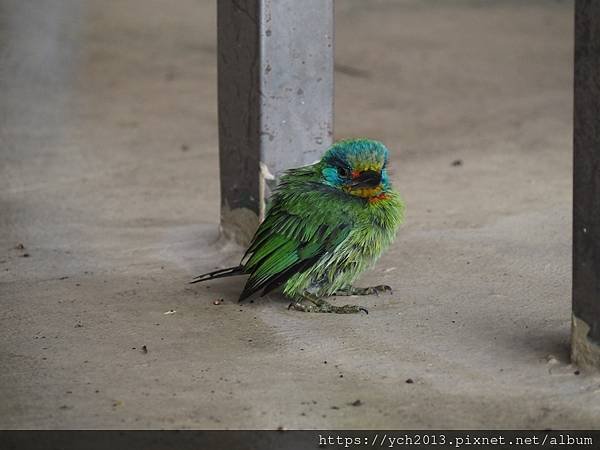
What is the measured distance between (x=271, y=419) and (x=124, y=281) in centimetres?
152

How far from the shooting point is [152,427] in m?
3.20

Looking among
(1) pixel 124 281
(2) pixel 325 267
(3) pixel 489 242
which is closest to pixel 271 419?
(2) pixel 325 267

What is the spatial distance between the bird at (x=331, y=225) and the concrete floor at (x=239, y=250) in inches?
6.0

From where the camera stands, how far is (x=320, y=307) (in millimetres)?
4227

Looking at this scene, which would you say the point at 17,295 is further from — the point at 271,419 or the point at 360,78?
the point at 360,78

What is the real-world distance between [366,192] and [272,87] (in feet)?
2.76

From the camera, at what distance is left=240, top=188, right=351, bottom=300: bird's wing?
13.3 ft

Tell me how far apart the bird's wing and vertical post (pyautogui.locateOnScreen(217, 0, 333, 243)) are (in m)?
0.65

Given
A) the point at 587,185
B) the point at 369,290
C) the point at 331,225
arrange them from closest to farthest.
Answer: the point at 587,185 < the point at 331,225 < the point at 369,290

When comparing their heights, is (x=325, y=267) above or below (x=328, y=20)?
below

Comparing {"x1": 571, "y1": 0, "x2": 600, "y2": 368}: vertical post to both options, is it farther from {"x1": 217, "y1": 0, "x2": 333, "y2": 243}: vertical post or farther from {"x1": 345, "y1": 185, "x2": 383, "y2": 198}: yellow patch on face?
{"x1": 217, "y1": 0, "x2": 333, "y2": 243}: vertical post

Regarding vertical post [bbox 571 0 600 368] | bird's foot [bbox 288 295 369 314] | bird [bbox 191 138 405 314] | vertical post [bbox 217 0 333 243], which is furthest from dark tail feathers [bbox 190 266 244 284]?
vertical post [bbox 571 0 600 368]

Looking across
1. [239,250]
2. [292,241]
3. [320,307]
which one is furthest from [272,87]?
[320,307]

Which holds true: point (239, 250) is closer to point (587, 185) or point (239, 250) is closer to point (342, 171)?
point (342, 171)
